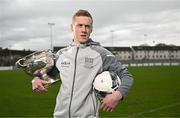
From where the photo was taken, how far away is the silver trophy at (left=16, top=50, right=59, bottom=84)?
391 cm

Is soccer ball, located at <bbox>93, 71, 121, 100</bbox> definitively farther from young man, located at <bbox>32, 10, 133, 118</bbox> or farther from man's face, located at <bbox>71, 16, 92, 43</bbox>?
man's face, located at <bbox>71, 16, 92, 43</bbox>

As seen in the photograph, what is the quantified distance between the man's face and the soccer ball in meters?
0.38

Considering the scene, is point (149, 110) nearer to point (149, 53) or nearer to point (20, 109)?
point (20, 109)

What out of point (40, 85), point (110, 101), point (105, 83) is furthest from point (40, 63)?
point (110, 101)

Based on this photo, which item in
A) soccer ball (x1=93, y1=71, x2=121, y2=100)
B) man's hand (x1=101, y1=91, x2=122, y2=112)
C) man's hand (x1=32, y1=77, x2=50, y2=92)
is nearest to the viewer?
man's hand (x1=101, y1=91, x2=122, y2=112)

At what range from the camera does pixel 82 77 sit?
371cm

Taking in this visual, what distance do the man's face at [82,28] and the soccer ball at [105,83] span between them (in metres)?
0.38

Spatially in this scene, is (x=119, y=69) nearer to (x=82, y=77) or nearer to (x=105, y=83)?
(x=105, y=83)

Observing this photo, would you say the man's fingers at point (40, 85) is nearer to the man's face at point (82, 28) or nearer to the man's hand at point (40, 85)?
the man's hand at point (40, 85)

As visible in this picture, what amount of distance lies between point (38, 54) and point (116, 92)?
90 centimetres

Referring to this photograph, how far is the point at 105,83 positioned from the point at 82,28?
0.55m

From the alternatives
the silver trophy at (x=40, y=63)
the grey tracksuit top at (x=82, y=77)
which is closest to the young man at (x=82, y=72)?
the grey tracksuit top at (x=82, y=77)

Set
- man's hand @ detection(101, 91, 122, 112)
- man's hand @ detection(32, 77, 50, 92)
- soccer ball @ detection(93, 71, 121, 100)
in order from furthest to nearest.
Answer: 1. man's hand @ detection(32, 77, 50, 92)
2. soccer ball @ detection(93, 71, 121, 100)
3. man's hand @ detection(101, 91, 122, 112)

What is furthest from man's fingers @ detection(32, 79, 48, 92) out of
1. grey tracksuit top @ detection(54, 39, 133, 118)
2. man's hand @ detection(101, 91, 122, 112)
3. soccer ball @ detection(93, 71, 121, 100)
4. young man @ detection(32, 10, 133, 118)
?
man's hand @ detection(101, 91, 122, 112)
